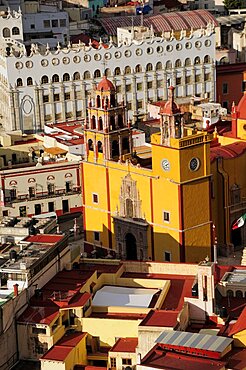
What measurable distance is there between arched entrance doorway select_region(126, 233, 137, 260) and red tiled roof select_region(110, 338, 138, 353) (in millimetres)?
19380

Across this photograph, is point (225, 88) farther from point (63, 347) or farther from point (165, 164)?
point (63, 347)

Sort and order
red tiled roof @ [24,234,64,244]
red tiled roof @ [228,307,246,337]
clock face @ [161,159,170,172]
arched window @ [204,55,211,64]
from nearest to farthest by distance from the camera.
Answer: red tiled roof @ [228,307,246,337]
red tiled roof @ [24,234,64,244]
clock face @ [161,159,170,172]
arched window @ [204,55,211,64]

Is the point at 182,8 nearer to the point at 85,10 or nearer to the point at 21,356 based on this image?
the point at 85,10

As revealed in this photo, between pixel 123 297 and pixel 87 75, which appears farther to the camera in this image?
pixel 87 75

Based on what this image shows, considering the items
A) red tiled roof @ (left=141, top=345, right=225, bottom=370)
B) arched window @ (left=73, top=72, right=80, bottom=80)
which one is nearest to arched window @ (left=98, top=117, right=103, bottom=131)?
red tiled roof @ (left=141, top=345, right=225, bottom=370)

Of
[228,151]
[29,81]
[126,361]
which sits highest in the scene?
[29,81]

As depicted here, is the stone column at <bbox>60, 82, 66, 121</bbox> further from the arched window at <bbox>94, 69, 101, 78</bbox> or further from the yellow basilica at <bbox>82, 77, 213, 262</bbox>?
the yellow basilica at <bbox>82, 77, 213, 262</bbox>

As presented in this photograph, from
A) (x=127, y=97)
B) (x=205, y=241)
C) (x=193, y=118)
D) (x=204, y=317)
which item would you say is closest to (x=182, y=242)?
(x=205, y=241)

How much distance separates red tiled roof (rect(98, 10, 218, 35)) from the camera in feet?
445

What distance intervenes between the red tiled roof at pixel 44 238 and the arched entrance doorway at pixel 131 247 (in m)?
12.4

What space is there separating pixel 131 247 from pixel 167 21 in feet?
219

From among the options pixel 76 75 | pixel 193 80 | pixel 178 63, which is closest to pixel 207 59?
pixel 193 80

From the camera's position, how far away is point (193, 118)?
99500 millimetres

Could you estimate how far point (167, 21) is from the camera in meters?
137
